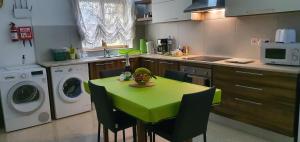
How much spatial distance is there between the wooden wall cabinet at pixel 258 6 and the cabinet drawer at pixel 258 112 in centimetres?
99

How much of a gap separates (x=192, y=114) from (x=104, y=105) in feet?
2.46

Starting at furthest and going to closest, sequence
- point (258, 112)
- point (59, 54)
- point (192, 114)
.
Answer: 1. point (59, 54)
2. point (258, 112)
3. point (192, 114)

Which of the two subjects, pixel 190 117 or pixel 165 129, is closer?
pixel 190 117

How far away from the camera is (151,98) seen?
1.77m

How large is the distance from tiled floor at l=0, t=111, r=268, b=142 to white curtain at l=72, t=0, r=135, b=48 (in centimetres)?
154

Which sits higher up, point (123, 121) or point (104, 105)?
point (104, 105)

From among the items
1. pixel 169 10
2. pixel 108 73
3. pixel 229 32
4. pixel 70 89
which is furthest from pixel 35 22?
pixel 229 32

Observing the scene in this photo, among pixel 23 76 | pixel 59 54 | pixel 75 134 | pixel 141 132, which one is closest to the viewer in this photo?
pixel 141 132

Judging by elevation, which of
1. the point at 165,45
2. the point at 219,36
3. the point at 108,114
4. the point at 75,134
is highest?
the point at 219,36

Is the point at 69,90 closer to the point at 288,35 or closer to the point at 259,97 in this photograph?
the point at 259,97

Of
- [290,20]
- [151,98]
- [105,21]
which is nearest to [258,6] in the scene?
[290,20]

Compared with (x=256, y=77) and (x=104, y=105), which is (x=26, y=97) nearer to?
(x=104, y=105)

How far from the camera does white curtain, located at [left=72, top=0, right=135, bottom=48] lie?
13.4ft

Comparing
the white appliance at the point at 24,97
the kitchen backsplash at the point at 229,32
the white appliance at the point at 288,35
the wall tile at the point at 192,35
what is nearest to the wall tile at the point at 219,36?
the kitchen backsplash at the point at 229,32
